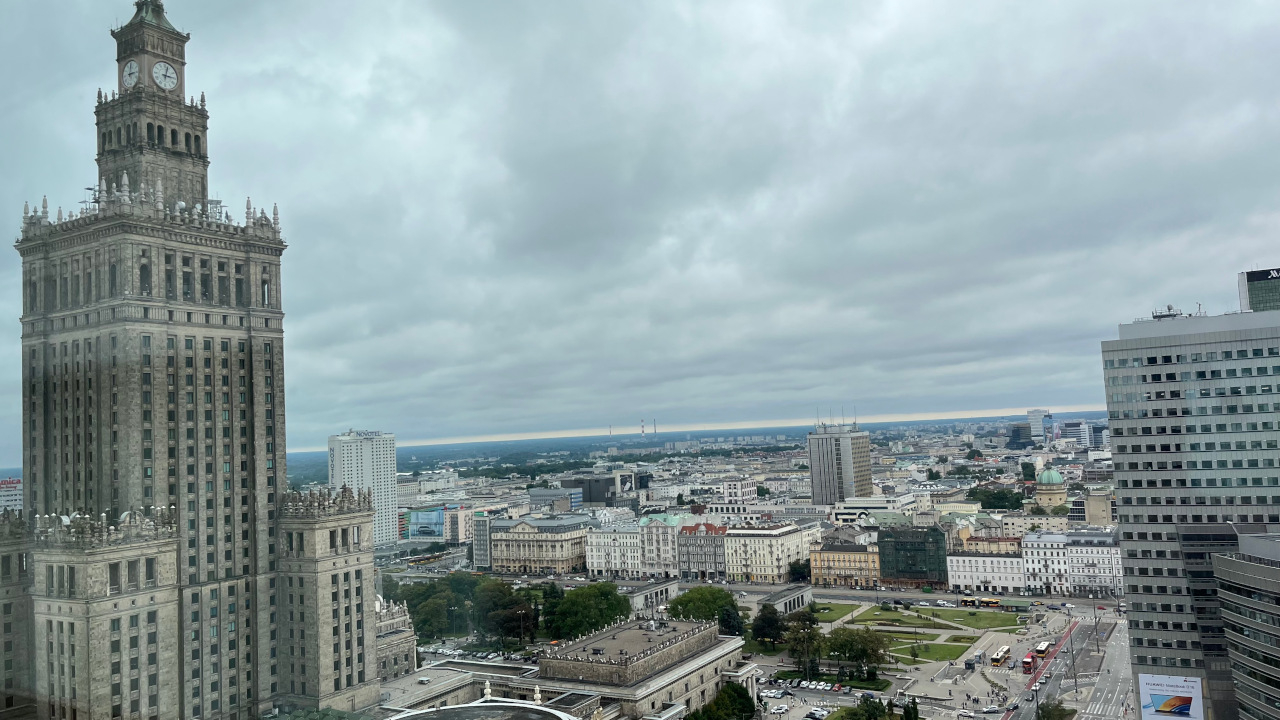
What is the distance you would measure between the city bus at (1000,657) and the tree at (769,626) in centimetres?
1891

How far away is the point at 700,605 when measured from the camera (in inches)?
3551

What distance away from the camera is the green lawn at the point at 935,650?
84375 millimetres

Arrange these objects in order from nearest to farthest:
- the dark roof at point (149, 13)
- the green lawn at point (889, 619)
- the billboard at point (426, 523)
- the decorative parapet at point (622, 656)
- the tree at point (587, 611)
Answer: the dark roof at point (149, 13) → the decorative parapet at point (622, 656) → the tree at point (587, 611) → the green lawn at point (889, 619) → the billboard at point (426, 523)

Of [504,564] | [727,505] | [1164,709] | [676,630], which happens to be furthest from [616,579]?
[1164,709]

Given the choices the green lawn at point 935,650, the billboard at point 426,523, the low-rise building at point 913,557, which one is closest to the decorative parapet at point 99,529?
the green lawn at point 935,650

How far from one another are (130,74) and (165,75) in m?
1.61

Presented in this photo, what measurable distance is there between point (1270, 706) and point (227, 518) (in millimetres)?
56808

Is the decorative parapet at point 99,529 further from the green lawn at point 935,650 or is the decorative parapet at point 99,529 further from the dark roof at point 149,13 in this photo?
the green lawn at point 935,650

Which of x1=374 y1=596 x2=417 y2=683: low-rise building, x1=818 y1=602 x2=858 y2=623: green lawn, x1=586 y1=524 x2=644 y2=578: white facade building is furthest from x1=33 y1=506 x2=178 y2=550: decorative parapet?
x1=586 y1=524 x2=644 y2=578: white facade building

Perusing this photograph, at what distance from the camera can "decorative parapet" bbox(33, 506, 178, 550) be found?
4175cm

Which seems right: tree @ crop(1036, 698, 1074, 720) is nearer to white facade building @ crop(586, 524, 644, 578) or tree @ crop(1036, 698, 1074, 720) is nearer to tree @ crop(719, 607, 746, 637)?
tree @ crop(719, 607, 746, 637)

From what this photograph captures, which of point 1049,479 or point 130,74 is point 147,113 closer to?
point 130,74

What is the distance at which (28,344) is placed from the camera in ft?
153

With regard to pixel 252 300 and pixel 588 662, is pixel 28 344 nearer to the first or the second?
pixel 252 300
